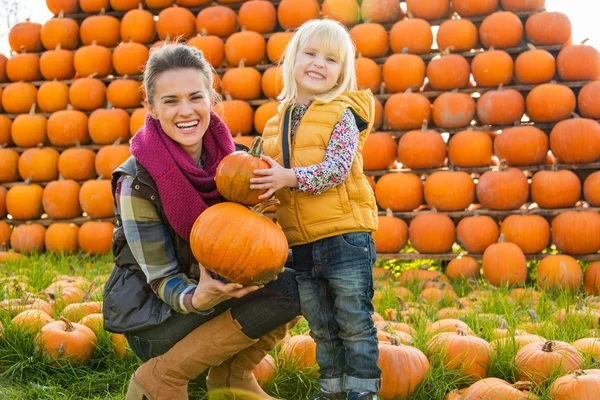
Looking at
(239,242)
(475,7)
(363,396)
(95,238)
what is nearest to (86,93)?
(95,238)

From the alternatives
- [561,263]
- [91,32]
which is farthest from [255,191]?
[91,32]

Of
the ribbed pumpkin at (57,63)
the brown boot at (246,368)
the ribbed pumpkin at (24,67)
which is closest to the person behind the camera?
the brown boot at (246,368)

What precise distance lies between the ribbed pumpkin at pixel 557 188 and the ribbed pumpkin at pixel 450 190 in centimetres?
50

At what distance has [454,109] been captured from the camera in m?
5.04

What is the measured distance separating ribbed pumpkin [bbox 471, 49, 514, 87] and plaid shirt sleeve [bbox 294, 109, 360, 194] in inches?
116

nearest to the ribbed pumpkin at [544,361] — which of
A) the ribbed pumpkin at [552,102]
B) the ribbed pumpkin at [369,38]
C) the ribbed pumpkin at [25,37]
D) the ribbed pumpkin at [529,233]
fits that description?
the ribbed pumpkin at [529,233]

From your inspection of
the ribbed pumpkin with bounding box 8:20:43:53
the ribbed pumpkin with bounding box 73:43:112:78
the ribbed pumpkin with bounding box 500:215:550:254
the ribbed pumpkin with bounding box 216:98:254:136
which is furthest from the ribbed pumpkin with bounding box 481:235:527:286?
the ribbed pumpkin with bounding box 8:20:43:53

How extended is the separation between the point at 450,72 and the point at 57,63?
361cm

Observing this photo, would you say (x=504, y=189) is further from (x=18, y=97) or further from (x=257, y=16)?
(x=18, y=97)

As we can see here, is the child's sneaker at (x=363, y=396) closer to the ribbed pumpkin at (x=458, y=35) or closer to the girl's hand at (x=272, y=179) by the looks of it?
the girl's hand at (x=272, y=179)

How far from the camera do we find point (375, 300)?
3697mm

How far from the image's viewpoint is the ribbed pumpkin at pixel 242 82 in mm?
5469

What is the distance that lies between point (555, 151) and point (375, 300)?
81.5 inches

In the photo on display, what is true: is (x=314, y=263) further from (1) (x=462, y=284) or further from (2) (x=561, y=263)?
(2) (x=561, y=263)
